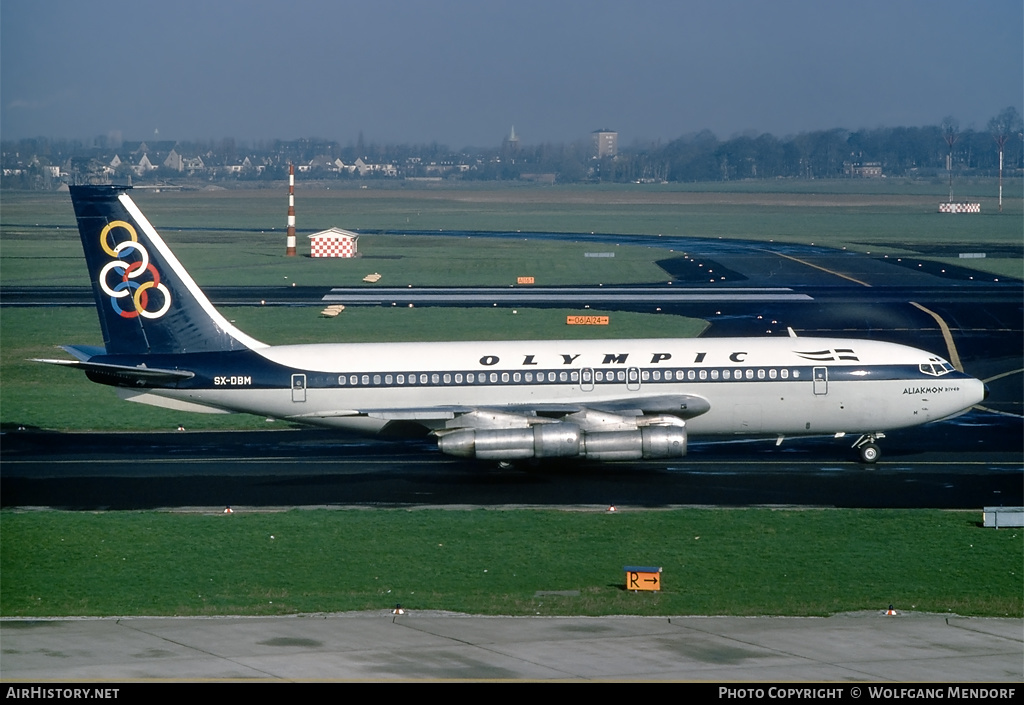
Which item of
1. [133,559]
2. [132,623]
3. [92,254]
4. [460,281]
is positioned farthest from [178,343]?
[460,281]

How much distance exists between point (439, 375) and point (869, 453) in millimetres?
15431

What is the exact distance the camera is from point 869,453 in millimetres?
45406

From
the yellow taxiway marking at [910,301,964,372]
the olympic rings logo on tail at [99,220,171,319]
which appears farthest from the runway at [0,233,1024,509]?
the olympic rings logo on tail at [99,220,171,319]

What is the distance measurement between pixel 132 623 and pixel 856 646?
15124mm

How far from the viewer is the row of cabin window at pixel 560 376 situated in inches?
1743

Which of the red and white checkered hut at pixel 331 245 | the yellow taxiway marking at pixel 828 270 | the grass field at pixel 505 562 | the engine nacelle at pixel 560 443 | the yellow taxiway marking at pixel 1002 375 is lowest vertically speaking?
the grass field at pixel 505 562

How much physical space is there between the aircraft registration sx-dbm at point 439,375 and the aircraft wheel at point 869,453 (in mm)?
867

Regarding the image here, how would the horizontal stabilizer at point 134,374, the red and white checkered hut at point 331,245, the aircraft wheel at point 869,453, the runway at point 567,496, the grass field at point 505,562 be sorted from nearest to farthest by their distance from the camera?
the runway at point 567,496
the grass field at point 505,562
the horizontal stabilizer at point 134,374
the aircraft wheel at point 869,453
the red and white checkered hut at point 331,245

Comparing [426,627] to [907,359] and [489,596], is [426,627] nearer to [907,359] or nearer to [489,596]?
[489,596]

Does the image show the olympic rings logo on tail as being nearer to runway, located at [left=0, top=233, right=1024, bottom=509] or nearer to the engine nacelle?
runway, located at [left=0, top=233, right=1024, bottom=509]

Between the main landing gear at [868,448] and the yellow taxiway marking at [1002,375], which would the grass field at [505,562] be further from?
the yellow taxiway marking at [1002,375]

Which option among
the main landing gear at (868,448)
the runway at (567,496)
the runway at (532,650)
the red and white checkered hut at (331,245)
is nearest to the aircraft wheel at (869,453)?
the main landing gear at (868,448)

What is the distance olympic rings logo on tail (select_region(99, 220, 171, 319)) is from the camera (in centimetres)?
4416

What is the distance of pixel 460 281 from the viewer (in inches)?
4286
